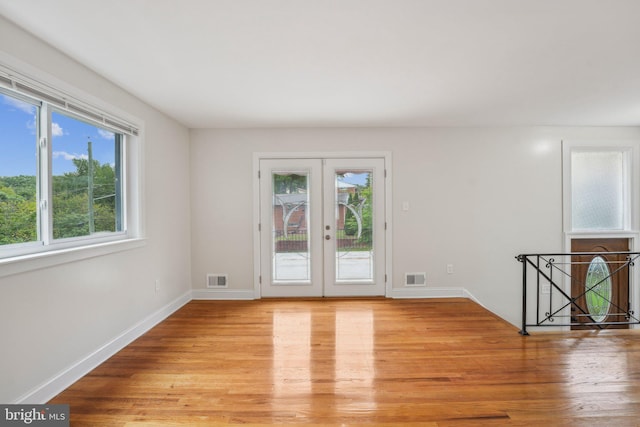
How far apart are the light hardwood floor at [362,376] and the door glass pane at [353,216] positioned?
107cm

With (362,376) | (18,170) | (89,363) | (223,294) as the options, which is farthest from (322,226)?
(18,170)

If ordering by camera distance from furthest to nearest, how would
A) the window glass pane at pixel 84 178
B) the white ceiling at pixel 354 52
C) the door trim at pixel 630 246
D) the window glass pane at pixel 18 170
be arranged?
the door trim at pixel 630 246
the window glass pane at pixel 84 178
the window glass pane at pixel 18 170
the white ceiling at pixel 354 52

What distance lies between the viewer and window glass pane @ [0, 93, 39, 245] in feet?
6.40

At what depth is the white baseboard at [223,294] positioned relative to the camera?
4.44 metres

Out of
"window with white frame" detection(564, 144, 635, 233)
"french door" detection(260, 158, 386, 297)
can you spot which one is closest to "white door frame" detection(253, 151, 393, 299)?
"french door" detection(260, 158, 386, 297)

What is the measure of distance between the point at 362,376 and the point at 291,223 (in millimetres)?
2440

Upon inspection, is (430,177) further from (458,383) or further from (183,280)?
(183,280)

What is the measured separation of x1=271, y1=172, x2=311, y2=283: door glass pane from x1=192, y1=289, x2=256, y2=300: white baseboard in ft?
1.55

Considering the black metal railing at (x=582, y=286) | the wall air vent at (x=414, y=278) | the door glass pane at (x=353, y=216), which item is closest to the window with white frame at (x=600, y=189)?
the black metal railing at (x=582, y=286)

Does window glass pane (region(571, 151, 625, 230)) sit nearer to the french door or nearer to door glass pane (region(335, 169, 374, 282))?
A: the french door

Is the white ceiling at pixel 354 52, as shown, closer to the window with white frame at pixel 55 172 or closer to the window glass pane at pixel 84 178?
the window with white frame at pixel 55 172

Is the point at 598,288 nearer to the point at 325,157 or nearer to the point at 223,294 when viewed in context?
the point at 325,157

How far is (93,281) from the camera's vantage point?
254 cm

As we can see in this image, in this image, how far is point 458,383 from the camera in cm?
229
